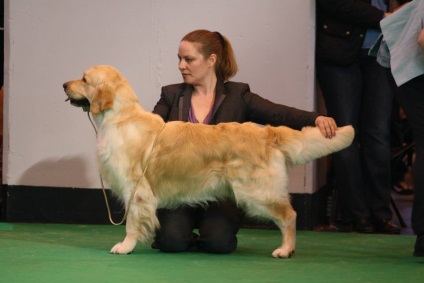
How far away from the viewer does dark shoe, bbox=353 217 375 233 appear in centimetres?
565

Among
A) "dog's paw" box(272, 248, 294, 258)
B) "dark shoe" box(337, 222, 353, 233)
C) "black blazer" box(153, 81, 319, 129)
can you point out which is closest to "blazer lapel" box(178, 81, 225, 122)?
"black blazer" box(153, 81, 319, 129)

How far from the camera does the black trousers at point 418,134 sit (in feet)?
14.0

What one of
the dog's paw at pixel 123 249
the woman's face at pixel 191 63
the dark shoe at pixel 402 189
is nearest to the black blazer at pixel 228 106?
the woman's face at pixel 191 63

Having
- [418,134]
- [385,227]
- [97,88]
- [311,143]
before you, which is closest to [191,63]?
[97,88]

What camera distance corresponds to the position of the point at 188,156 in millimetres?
4355

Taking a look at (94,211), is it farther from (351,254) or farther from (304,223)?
(351,254)

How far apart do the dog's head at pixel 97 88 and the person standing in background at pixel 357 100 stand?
67.4 inches

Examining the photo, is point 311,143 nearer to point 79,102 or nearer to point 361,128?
point 79,102

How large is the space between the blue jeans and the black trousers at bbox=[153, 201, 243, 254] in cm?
116

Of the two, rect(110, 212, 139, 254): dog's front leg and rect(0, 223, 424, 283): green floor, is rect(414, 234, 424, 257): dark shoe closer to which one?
rect(0, 223, 424, 283): green floor

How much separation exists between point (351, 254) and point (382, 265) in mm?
441

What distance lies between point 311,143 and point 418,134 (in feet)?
1.74

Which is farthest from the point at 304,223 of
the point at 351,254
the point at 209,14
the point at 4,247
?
the point at 4,247

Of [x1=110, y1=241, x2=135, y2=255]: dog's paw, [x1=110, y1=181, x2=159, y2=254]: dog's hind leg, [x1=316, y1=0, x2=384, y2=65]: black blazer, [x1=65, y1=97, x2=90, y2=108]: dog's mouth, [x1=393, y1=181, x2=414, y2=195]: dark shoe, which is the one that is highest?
[x1=316, y1=0, x2=384, y2=65]: black blazer
